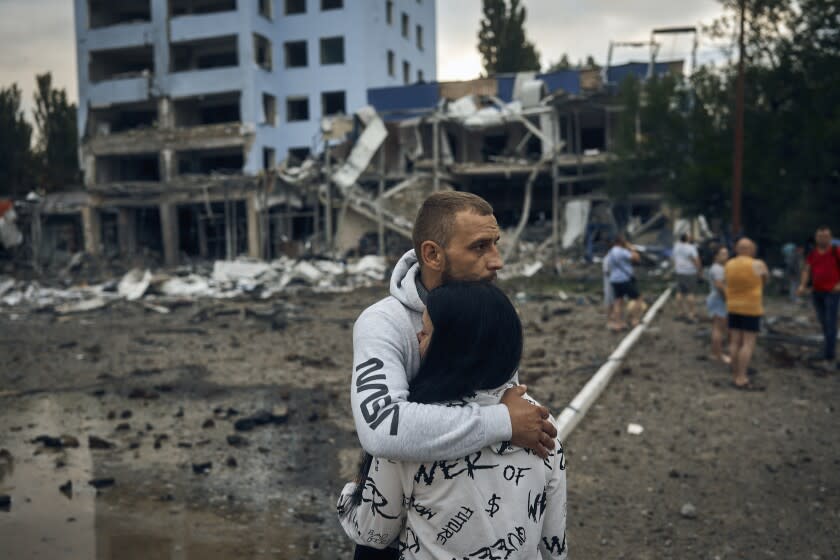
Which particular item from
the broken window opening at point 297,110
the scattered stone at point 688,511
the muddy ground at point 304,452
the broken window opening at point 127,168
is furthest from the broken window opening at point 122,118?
the scattered stone at point 688,511

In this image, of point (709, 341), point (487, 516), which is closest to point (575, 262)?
point (709, 341)

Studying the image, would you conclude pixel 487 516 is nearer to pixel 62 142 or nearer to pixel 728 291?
pixel 728 291

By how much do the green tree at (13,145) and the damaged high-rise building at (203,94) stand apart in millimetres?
4440

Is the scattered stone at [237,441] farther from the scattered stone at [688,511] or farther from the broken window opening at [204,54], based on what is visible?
the broken window opening at [204,54]

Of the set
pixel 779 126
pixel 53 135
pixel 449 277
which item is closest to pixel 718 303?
pixel 449 277

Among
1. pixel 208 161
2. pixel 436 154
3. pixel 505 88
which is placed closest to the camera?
pixel 436 154

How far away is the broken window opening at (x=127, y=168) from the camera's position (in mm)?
38312

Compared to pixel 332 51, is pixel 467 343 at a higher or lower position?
lower

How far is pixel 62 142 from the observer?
43406 millimetres

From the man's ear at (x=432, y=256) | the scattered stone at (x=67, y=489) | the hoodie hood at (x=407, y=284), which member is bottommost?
the scattered stone at (x=67, y=489)

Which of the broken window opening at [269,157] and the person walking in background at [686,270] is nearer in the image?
the person walking in background at [686,270]

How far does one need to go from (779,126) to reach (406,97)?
20777 millimetres

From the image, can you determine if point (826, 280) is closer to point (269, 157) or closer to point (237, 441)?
point (237, 441)

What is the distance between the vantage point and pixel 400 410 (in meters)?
1.61
